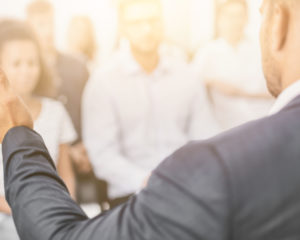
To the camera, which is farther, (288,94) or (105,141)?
(105,141)

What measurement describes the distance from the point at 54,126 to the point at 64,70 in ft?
0.55

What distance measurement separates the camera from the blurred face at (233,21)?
51.0 inches

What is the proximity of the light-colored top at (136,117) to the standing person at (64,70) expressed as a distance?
28mm

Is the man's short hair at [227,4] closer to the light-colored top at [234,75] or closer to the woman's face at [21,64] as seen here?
the light-colored top at [234,75]

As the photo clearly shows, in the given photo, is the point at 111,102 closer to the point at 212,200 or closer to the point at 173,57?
the point at 173,57

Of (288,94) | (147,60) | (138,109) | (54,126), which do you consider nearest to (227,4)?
(147,60)

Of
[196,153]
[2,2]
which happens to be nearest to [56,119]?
[2,2]

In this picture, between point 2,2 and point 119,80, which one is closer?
point 2,2

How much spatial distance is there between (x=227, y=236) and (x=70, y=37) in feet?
2.73

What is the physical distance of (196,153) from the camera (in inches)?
20.0

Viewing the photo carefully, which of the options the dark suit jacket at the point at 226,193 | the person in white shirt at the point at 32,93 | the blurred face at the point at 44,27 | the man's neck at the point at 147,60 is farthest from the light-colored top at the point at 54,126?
the dark suit jacket at the point at 226,193

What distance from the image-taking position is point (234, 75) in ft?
4.55

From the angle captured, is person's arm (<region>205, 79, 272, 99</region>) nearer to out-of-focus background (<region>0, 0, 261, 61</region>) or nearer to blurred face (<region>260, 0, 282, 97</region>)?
out-of-focus background (<region>0, 0, 261, 61</region>)

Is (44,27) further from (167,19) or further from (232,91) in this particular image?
(232,91)
